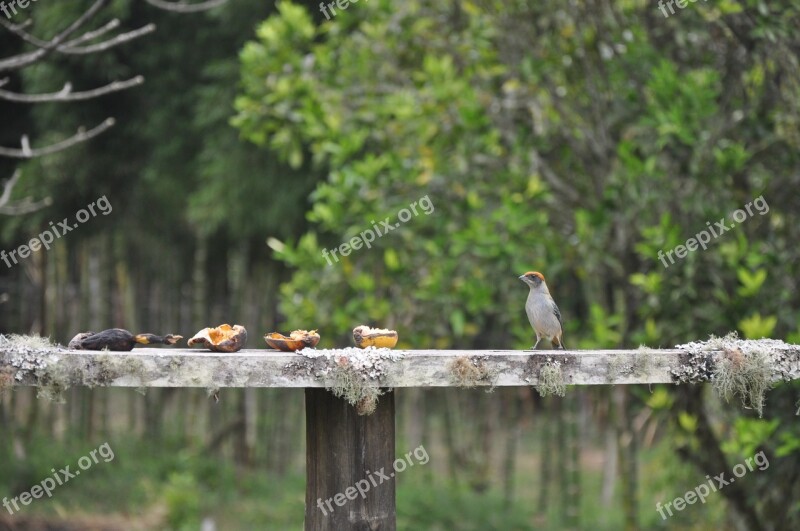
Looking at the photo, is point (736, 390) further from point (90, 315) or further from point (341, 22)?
point (90, 315)

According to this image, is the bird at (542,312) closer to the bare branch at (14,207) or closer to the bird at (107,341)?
the bird at (107,341)

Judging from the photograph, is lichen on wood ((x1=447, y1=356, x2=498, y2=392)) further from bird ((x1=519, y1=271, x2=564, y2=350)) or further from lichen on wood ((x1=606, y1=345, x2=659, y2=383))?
bird ((x1=519, y1=271, x2=564, y2=350))

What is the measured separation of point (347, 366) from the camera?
3102mm

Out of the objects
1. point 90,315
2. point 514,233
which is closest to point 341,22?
point 514,233

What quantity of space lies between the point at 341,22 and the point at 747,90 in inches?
111

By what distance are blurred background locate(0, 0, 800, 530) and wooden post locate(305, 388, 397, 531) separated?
1.18 m

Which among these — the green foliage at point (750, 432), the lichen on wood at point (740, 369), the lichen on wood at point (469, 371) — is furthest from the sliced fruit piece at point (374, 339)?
the green foliage at point (750, 432)

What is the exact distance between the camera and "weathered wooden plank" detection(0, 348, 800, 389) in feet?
9.85

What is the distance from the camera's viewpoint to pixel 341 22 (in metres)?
7.35

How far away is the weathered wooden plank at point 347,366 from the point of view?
9.85 feet

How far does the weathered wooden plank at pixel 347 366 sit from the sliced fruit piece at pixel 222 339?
5cm

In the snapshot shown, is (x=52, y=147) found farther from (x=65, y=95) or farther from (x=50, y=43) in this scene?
(x=50, y=43)

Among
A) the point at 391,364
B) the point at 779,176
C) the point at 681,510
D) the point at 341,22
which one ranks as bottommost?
the point at 681,510

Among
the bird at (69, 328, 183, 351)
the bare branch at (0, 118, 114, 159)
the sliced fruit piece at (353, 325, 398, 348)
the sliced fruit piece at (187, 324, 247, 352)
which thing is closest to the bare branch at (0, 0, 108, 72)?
the bare branch at (0, 118, 114, 159)
